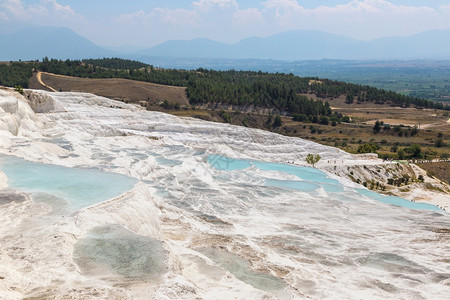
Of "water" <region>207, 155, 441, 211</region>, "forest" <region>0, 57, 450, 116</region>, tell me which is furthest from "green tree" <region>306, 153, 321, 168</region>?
"forest" <region>0, 57, 450, 116</region>

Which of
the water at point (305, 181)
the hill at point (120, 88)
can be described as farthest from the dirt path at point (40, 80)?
the water at point (305, 181)

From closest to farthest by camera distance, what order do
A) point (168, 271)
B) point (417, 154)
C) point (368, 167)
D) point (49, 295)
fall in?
point (49, 295) < point (168, 271) < point (368, 167) < point (417, 154)

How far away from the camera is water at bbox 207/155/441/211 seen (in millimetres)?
43375

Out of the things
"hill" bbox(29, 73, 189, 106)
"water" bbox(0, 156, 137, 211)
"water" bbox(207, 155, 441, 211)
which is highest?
"hill" bbox(29, 73, 189, 106)

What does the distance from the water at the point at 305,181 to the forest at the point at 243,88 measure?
5538cm

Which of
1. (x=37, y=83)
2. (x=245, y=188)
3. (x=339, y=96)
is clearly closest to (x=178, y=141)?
(x=245, y=188)

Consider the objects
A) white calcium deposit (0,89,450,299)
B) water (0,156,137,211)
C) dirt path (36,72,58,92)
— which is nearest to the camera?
white calcium deposit (0,89,450,299)

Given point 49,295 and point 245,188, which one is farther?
point 245,188

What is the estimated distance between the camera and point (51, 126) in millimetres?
49875

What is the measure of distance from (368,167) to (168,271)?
151 feet

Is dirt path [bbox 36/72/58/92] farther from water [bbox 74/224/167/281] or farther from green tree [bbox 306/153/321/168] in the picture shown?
water [bbox 74/224/167/281]

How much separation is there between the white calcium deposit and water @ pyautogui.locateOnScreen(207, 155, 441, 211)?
1649mm

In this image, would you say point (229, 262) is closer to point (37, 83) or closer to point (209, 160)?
point (209, 160)

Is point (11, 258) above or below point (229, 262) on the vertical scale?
above
